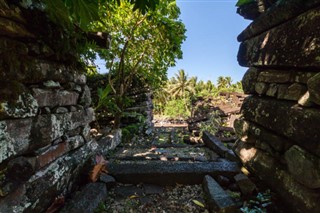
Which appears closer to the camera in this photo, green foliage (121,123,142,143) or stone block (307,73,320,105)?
stone block (307,73,320,105)

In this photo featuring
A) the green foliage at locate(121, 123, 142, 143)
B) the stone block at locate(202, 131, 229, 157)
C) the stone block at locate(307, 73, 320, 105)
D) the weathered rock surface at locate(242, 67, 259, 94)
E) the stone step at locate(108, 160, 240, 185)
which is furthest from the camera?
the green foliage at locate(121, 123, 142, 143)

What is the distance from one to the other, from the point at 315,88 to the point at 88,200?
6.95ft

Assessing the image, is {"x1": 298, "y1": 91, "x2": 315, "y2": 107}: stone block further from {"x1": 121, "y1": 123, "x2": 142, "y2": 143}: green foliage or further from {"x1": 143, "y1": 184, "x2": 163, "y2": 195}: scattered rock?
{"x1": 121, "y1": 123, "x2": 142, "y2": 143}: green foliage

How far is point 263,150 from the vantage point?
6.75 ft

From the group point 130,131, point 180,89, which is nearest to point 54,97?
point 130,131

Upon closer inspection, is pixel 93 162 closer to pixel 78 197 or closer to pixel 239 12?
pixel 78 197

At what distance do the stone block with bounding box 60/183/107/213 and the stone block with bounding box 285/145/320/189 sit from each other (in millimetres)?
1768

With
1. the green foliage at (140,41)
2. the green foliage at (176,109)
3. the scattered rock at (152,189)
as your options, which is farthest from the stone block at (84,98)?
the green foliage at (176,109)

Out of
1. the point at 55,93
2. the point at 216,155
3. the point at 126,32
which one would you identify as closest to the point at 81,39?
the point at 55,93

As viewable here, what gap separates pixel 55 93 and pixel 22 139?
0.62 metres

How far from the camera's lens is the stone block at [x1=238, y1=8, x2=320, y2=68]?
143cm

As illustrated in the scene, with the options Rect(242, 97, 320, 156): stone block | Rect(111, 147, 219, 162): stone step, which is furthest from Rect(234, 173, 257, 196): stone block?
Rect(111, 147, 219, 162): stone step

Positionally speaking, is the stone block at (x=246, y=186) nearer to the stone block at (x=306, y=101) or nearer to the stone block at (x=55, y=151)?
the stone block at (x=306, y=101)

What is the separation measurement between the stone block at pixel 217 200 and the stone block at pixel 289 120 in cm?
78
